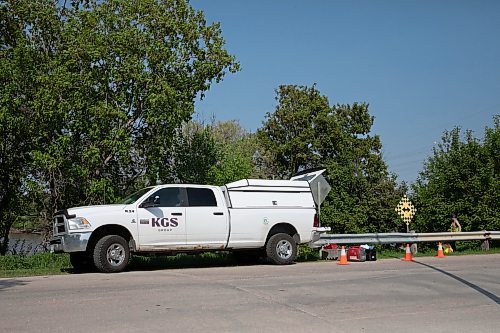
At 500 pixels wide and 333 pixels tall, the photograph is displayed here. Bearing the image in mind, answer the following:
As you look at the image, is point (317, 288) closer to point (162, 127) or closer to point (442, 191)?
point (162, 127)

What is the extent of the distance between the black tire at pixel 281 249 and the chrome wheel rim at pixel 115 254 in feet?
13.3

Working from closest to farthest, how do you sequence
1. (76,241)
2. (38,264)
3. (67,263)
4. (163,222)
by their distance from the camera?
1. (76,241)
2. (163,222)
3. (38,264)
4. (67,263)

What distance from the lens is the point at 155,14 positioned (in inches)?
872

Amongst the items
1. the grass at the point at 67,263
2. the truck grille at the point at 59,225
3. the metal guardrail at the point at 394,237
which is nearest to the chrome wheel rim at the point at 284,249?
the grass at the point at 67,263

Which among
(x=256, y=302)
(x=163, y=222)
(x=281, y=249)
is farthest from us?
(x=281, y=249)

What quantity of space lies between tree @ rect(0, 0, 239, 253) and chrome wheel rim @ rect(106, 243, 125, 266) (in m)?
6.76

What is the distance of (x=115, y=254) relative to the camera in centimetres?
1415

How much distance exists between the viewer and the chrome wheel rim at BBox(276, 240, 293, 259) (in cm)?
1627

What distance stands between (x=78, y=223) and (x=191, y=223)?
2770 millimetres

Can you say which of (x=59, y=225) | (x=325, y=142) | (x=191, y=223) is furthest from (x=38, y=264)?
(x=325, y=142)

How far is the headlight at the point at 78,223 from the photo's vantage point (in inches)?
549

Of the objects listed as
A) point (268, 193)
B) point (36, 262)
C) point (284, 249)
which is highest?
point (268, 193)

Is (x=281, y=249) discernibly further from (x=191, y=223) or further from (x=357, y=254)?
(x=357, y=254)

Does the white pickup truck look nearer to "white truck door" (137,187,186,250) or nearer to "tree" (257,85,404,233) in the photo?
"white truck door" (137,187,186,250)
